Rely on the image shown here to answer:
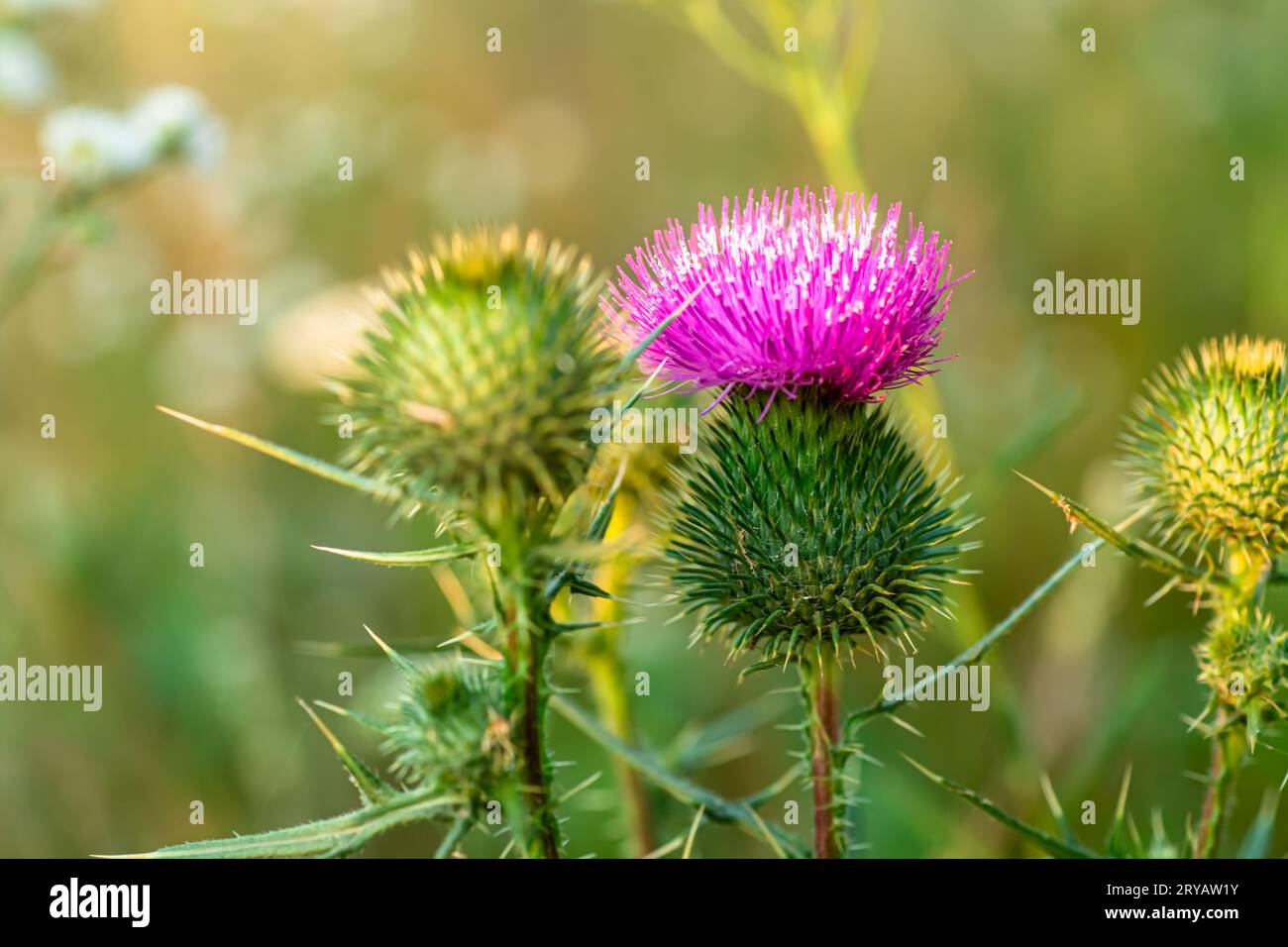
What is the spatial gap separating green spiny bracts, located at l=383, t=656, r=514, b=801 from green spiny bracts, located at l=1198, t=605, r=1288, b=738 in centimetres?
184

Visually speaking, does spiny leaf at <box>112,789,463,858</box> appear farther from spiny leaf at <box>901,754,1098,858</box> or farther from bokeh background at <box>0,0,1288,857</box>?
bokeh background at <box>0,0,1288,857</box>

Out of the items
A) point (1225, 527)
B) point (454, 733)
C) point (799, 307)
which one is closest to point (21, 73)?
point (799, 307)

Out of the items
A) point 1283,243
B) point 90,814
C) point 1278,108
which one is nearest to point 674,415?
point 90,814

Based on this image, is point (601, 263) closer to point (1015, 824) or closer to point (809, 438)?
point (809, 438)

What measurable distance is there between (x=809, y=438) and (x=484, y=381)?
102 cm

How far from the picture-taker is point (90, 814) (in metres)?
4.92

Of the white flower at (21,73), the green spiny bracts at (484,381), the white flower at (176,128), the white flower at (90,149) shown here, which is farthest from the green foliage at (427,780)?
the white flower at (21,73)

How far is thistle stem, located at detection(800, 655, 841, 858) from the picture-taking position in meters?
2.82

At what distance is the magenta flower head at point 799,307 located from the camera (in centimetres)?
296

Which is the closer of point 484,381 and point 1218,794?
point 484,381

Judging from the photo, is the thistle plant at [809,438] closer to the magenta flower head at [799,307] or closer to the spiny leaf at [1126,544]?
the magenta flower head at [799,307]

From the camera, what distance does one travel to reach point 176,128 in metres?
4.55

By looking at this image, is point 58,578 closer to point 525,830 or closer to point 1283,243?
point 525,830
